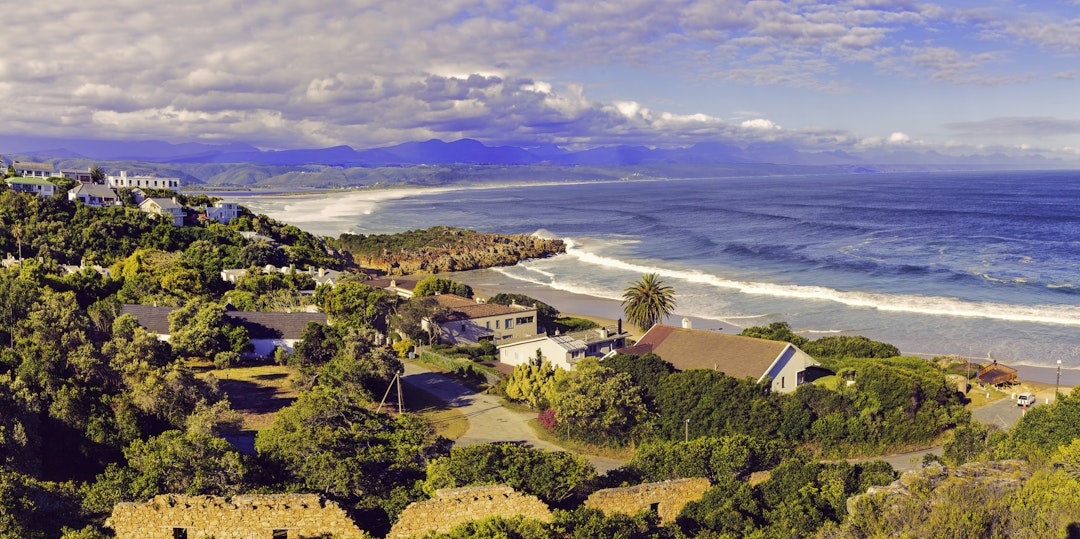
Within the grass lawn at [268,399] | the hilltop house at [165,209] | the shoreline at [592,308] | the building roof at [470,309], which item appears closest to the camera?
the grass lawn at [268,399]

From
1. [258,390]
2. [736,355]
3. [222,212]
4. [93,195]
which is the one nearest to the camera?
[258,390]

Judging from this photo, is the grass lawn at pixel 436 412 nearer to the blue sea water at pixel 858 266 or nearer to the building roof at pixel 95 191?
the blue sea water at pixel 858 266

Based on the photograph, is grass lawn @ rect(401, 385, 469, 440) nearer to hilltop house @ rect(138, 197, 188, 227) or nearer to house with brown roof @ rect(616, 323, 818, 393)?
house with brown roof @ rect(616, 323, 818, 393)

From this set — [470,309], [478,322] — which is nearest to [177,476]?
[478,322]

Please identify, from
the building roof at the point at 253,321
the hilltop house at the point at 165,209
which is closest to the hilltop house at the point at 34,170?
the hilltop house at the point at 165,209

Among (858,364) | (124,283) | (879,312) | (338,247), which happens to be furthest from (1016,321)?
(338,247)

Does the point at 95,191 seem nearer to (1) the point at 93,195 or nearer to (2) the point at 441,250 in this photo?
(1) the point at 93,195
